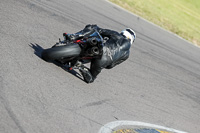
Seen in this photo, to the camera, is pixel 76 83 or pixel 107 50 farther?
pixel 107 50

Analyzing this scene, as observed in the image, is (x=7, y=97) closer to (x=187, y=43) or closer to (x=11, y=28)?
(x=11, y=28)

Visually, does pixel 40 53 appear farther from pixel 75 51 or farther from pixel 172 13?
pixel 172 13

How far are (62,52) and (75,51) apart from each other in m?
0.25

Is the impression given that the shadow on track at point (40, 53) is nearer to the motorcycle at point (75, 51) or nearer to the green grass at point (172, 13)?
the motorcycle at point (75, 51)

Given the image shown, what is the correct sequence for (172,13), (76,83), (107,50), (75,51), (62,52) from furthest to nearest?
(172,13)
(107,50)
(76,83)
(75,51)
(62,52)

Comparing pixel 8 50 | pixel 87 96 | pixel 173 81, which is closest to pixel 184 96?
pixel 173 81

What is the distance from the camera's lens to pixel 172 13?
20.0 meters

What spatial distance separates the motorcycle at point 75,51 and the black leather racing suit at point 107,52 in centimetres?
17

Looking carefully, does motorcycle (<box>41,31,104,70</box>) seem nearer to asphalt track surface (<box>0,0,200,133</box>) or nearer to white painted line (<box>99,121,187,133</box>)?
asphalt track surface (<box>0,0,200,133</box>)

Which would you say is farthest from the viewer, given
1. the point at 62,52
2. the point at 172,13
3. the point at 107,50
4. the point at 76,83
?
the point at 172,13

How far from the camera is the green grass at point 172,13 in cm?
1549

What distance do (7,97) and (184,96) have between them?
16.9 feet

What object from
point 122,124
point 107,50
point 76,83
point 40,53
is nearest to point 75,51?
point 76,83

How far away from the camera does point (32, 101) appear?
Result: 15.4ft
